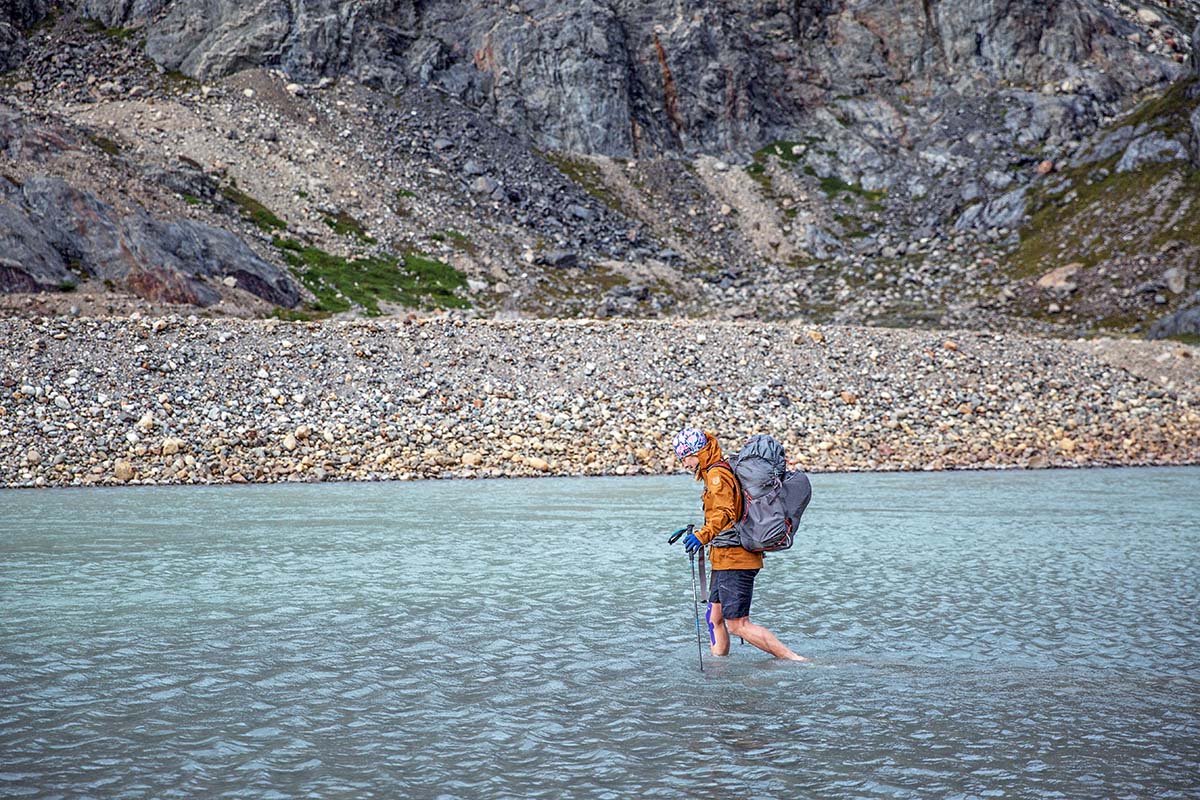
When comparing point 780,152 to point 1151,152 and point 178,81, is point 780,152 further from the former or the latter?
point 178,81

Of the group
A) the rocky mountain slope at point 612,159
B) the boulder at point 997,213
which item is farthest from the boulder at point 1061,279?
the boulder at point 997,213

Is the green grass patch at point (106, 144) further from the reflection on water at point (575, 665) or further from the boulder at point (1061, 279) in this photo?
the boulder at point (1061, 279)

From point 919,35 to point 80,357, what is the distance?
98.7m

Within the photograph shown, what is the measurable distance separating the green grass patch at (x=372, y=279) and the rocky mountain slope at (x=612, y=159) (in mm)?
338

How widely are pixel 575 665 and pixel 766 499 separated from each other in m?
2.32

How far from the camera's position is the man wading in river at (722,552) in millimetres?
9469

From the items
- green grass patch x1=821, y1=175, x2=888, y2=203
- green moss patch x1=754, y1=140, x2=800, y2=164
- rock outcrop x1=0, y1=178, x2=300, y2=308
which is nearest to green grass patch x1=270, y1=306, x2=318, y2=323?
rock outcrop x1=0, y1=178, x2=300, y2=308

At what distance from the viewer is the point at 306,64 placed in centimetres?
8956

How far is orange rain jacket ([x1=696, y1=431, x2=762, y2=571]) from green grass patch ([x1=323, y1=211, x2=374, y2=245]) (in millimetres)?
65741

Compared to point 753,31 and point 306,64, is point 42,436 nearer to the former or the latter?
point 306,64

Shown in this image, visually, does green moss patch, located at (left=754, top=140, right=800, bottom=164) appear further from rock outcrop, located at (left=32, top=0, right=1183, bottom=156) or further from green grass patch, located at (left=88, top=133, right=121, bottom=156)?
green grass patch, located at (left=88, top=133, right=121, bottom=156)

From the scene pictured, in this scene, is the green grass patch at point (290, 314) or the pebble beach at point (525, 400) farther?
the green grass patch at point (290, 314)

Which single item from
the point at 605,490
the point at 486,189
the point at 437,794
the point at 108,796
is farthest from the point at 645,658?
the point at 486,189

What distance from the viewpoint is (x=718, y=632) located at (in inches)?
404
